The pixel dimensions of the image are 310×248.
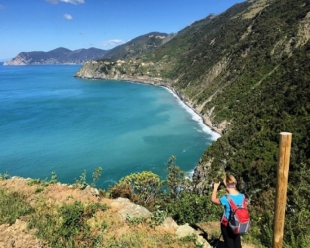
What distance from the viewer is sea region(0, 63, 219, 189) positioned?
48656mm

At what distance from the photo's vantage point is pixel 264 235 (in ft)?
27.4

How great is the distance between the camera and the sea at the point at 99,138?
48.7 meters

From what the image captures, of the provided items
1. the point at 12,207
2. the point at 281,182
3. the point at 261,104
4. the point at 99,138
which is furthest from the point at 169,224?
the point at 99,138

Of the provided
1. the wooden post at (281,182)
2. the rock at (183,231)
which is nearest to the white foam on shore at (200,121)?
the rock at (183,231)

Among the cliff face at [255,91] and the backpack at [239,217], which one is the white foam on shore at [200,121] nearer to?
the cliff face at [255,91]

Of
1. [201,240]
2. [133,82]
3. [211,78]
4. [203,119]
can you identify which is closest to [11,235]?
[201,240]

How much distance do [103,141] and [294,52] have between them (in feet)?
158

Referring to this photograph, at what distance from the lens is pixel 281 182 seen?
18.0 feet

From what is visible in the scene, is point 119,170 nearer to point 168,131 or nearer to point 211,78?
point 168,131

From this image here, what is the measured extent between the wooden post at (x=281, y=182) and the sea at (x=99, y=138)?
115ft

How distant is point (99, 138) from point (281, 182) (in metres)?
61.4

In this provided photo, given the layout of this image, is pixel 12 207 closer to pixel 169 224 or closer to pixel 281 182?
pixel 169 224

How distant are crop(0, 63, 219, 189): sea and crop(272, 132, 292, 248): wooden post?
35.2 m

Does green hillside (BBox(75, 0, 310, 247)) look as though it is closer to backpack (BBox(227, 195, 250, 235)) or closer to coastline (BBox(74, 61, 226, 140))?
coastline (BBox(74, 61, 226, 140))
